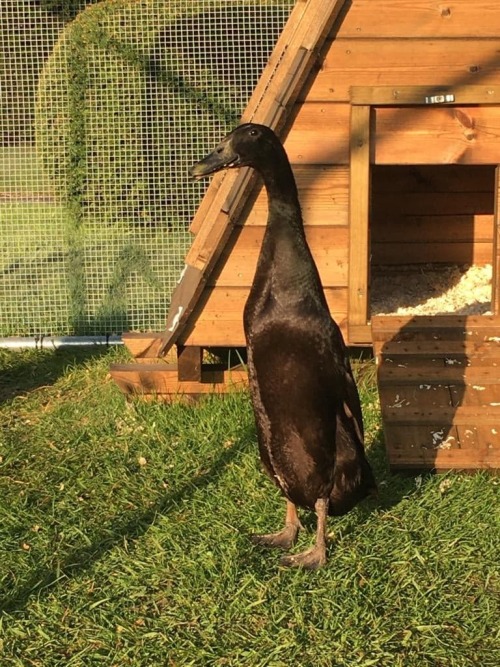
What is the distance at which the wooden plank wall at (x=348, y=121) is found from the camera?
16.1ft

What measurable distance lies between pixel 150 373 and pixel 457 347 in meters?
1.75

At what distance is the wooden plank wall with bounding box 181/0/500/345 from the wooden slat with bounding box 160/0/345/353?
0.11 m

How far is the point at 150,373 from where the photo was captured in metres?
5.38

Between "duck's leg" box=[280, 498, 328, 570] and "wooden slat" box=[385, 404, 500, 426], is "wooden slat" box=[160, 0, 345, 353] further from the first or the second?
"duck's leg" box=[280, 498, 328, 570]

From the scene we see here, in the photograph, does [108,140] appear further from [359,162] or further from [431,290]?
[359,162]

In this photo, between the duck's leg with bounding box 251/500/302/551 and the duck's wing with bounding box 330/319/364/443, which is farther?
the duck's leg with bounding box 251/500/302/551

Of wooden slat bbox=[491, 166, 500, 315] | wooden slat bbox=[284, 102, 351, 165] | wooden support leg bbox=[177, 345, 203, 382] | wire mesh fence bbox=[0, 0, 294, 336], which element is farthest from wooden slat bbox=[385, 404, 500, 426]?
wire mesh fence bbox=[0, 0, 294, 336]

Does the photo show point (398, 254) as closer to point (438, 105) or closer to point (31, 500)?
point (438, 105)

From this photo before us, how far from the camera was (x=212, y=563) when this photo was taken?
3.52 m

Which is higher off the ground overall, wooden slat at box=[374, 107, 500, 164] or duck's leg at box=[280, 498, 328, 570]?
wooden slat at box=[374, 107, 500, 164]

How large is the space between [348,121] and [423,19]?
653mm

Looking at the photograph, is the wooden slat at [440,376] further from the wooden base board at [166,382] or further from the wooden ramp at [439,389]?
the wooden base board at [166,382]

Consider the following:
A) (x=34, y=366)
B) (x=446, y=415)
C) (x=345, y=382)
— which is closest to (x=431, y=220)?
(x=34, y=366)

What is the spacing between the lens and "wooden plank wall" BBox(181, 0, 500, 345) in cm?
492
